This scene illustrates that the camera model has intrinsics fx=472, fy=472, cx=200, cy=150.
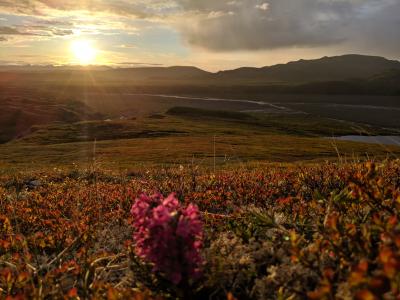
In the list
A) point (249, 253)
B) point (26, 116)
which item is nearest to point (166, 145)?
point (249, 253)

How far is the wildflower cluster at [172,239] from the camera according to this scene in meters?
2.97

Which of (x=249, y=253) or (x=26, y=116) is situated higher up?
(x=249, y=253)

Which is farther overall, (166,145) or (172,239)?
(166,145)

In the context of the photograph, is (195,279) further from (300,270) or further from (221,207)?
(221,207)

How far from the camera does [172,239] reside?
9.73 ft

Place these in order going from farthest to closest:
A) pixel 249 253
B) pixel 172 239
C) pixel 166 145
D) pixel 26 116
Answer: pixel 26 116 < pixel 166 145 < pixel 249 253 < pixel 172 239

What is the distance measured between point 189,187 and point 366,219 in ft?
17.1

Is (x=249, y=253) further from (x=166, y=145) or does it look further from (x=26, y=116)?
(x=26, y=116)

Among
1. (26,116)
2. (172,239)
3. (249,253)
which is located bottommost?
(26,116)

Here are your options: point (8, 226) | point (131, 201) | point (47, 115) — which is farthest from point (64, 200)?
point (47, 115)

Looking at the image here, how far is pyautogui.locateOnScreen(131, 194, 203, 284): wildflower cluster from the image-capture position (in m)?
2.97

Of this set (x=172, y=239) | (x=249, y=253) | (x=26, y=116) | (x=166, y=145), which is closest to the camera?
(x=172, y=239)

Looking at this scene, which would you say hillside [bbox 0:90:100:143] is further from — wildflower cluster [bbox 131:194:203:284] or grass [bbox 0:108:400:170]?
wildflower cluster [bbox 131:194:203:284]

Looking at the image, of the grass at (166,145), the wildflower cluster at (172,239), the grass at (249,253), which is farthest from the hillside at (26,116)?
the wildflower cluster at (172,239)
